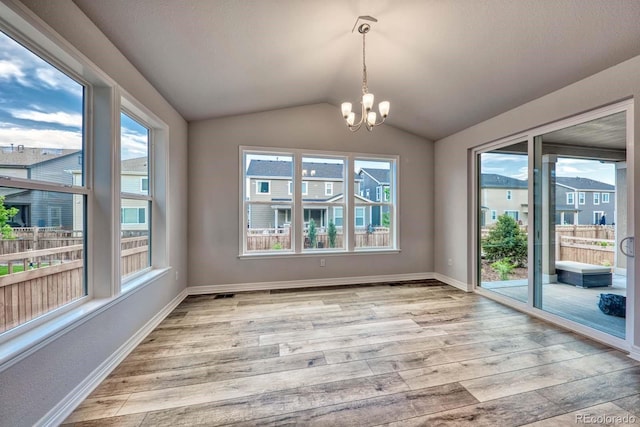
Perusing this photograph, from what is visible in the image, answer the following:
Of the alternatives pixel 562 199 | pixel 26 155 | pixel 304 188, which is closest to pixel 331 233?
pixel 304 188

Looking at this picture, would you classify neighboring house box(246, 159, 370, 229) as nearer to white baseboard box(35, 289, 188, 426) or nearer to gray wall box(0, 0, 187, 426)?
gray wall box(0, 0, 187, 426)

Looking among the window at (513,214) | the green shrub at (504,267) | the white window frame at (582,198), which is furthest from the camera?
the green shrub at (504,267)

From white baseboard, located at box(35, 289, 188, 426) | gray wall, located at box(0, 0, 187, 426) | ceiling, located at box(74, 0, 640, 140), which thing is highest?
ceiling, located at box(74, 0, 640, 140)

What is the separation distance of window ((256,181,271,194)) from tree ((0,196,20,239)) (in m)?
2.83

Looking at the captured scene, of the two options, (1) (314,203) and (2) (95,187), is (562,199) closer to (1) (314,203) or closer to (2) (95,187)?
(1) (314,203)

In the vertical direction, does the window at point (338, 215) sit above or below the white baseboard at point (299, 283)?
above

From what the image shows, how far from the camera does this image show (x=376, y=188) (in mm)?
4668

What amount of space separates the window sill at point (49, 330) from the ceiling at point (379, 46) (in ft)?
6.82

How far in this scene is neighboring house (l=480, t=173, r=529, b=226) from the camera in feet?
11.0

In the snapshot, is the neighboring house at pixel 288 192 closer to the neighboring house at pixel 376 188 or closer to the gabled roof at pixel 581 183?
the neighboring house at pixel 376 188

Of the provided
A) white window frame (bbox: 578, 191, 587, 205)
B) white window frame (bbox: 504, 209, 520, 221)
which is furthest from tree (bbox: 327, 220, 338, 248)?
white window frame (bbox: 578, 191, 587, 205)

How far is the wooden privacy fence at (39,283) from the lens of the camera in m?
1.43

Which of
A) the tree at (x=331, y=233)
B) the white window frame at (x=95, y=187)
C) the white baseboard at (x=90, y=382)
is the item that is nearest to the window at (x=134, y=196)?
the white window frame at (x=95, y=187)

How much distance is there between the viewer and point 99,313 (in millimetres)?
1935
